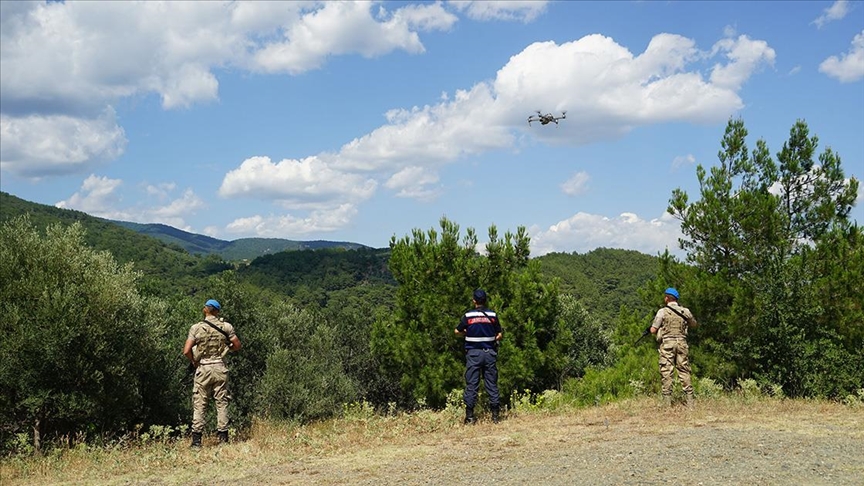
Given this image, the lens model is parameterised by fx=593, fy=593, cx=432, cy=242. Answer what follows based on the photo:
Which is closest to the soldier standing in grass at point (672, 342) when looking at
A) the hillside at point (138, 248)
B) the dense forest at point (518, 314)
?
the dense forest at point (518, 314)

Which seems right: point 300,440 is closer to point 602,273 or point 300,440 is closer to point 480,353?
point 480,353

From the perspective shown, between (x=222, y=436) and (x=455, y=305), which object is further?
(x=455, y=305)

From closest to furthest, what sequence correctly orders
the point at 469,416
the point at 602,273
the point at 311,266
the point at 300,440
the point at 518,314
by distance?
the point at 300,440, the point at 469,416, the point at 518,314, the point at 602,273, the point at 311,266

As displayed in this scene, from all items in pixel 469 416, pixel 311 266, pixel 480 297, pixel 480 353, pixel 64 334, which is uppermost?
pixel 311 266

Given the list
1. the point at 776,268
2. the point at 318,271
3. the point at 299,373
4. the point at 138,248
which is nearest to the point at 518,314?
the point at 776,268

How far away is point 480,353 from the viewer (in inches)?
370

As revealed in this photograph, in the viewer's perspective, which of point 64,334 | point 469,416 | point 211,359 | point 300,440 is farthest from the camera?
point 64,334

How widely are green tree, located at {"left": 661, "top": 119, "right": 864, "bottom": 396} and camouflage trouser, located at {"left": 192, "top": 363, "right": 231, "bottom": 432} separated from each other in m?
10.3

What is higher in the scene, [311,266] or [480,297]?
[311,266]

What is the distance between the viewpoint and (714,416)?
897 centimetres

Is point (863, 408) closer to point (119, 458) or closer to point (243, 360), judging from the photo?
point (119, 458)

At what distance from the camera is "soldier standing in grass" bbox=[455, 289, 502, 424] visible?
30.7 feet

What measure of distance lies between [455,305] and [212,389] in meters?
10.1

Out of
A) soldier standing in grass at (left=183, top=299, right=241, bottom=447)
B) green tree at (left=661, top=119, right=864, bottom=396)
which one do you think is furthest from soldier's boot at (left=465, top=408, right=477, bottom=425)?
green tree at (left=661, top=119, right=864, bottom=396)
